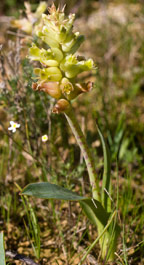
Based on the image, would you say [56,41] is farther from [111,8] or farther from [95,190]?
[111,8]

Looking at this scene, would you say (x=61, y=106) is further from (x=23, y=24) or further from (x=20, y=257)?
(x=23, y=24)

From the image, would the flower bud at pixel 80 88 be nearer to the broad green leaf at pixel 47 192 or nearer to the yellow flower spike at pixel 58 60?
the yellow flower spike at pixel 58 60

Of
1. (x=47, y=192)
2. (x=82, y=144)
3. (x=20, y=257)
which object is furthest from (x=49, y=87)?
(x=20, y=257)

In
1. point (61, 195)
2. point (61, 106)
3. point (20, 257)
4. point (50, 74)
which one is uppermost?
point (50, 74)

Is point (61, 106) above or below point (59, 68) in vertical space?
below

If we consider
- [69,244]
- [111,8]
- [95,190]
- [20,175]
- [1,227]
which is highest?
[111,8]

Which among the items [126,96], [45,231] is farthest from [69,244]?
[126,96]

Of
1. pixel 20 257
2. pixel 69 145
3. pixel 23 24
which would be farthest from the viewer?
pixel 69 145
